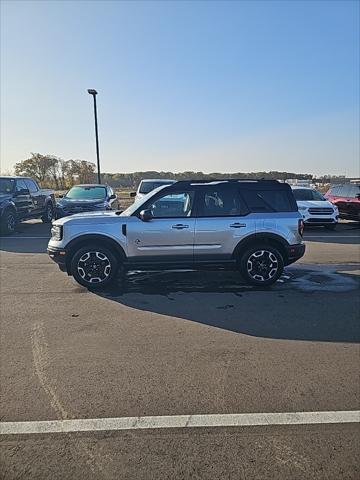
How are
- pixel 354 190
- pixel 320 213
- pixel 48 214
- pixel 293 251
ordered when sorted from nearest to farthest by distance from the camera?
1. pixel 293 251
2. pixel 320 213
3. pixel 354 190
4. pixel 48 214

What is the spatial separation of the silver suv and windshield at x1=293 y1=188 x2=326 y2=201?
9054mm

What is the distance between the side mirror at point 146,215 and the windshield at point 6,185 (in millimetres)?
9550

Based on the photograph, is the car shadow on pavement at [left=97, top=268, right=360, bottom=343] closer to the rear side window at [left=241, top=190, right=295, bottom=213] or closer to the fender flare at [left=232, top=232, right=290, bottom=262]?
the fender flare at [left=232, top=232, right=290, bottom=262]

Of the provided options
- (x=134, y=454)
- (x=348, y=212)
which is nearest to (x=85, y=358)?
(x=134, y=454)

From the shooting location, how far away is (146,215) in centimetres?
634

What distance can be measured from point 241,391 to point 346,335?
186 centimetres

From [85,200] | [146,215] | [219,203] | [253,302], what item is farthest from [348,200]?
[146,215]

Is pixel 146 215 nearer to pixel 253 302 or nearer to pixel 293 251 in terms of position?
pixel 253 302

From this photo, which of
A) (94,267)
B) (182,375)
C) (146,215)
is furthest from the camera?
(94,267)

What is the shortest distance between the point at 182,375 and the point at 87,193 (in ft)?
43.5

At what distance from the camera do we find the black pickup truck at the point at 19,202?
13.1 m

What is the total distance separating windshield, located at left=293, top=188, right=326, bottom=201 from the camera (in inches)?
598

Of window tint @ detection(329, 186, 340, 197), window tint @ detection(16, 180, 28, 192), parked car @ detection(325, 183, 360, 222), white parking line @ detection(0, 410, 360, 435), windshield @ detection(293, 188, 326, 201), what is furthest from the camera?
window tint @ detection(329, 186, 340, 197)

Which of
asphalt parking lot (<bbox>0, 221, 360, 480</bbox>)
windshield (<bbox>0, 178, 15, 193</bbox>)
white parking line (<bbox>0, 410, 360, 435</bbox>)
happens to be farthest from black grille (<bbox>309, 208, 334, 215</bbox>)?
white parking line (<bbox>0, 410, 360, 435</bbox>)
